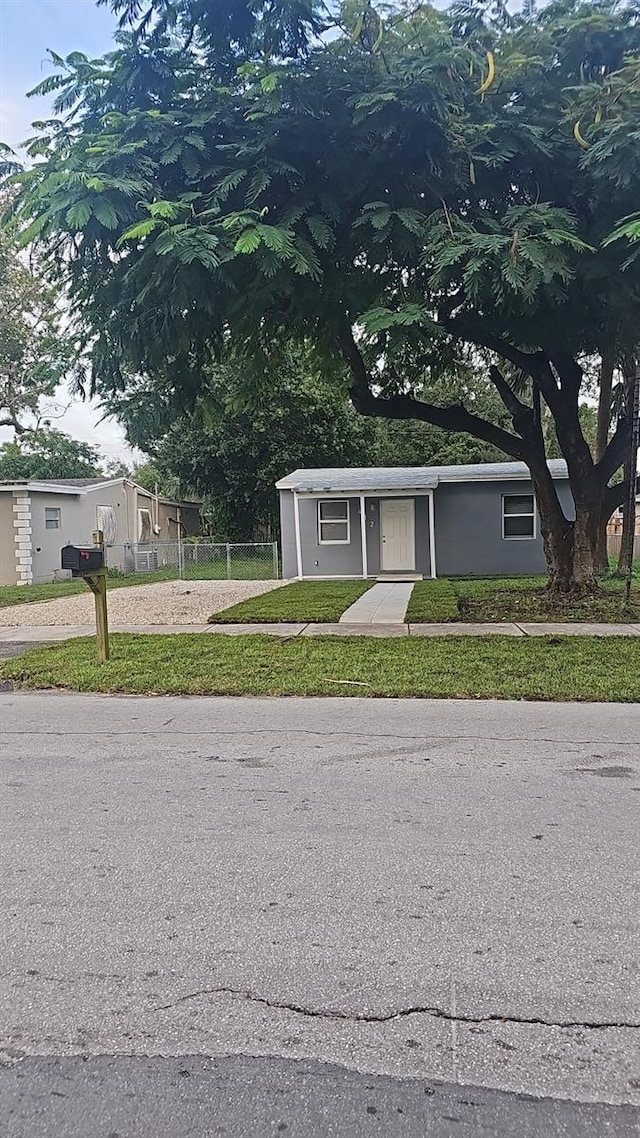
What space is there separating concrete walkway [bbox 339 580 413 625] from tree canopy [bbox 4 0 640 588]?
4569mm

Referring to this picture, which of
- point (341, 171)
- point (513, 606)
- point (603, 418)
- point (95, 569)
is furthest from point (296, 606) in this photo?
point (603, 418)

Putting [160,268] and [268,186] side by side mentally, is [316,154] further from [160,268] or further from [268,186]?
[160,268]

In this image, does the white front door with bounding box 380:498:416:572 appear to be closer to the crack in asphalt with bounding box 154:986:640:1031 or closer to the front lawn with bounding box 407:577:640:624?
the front lawn with bounding box 407:577:640:624

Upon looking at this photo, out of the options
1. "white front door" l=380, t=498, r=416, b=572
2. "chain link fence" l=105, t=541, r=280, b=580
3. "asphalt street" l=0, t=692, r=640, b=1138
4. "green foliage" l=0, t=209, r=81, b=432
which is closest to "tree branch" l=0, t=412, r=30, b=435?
"green foliage" l=0, t=209, r=81, b=432

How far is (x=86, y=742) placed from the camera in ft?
18.6

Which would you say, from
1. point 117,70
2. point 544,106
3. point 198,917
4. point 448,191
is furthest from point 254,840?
point 544,106

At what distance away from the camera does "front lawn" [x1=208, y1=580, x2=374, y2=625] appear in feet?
39.6

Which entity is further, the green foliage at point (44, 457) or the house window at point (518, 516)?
the green foliage at point (44, 457)

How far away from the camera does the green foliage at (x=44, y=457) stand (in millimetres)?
34094

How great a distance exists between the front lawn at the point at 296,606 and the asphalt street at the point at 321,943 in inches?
268

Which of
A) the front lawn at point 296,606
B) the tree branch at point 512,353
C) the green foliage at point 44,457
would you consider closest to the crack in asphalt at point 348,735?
the front lawn at point 296,606

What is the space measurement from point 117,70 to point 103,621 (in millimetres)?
6093

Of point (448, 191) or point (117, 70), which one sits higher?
point (117, 70)

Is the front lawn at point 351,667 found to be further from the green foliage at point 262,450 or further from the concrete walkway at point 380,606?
the green foliage at point 262,450
